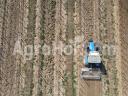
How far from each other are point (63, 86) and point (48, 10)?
1674mm

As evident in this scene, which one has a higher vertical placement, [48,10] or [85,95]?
[48,10]

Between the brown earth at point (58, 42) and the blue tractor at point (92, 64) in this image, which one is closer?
the blue tractor at point (92, 64)

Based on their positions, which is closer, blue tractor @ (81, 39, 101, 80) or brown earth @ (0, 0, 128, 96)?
blue tractor @ (81, 39, 101, 80)

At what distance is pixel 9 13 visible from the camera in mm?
7152

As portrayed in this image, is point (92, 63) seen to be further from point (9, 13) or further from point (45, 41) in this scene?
point (9, 13)

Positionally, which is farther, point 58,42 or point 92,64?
point 58,42

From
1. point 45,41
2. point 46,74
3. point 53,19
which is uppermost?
point 53,19

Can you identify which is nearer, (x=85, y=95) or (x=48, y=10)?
(x=85, y=95)

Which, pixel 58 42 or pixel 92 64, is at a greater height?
pixel 58 42

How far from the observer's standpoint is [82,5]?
6977 mm

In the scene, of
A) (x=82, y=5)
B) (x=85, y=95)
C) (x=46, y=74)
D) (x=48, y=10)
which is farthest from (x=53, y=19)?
(x=85, y=95)

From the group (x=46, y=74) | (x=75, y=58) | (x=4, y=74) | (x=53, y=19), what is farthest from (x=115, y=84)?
(x=4, y=74)

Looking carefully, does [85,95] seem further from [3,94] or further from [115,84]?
[3,94]

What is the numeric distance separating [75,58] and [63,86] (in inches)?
24.7
